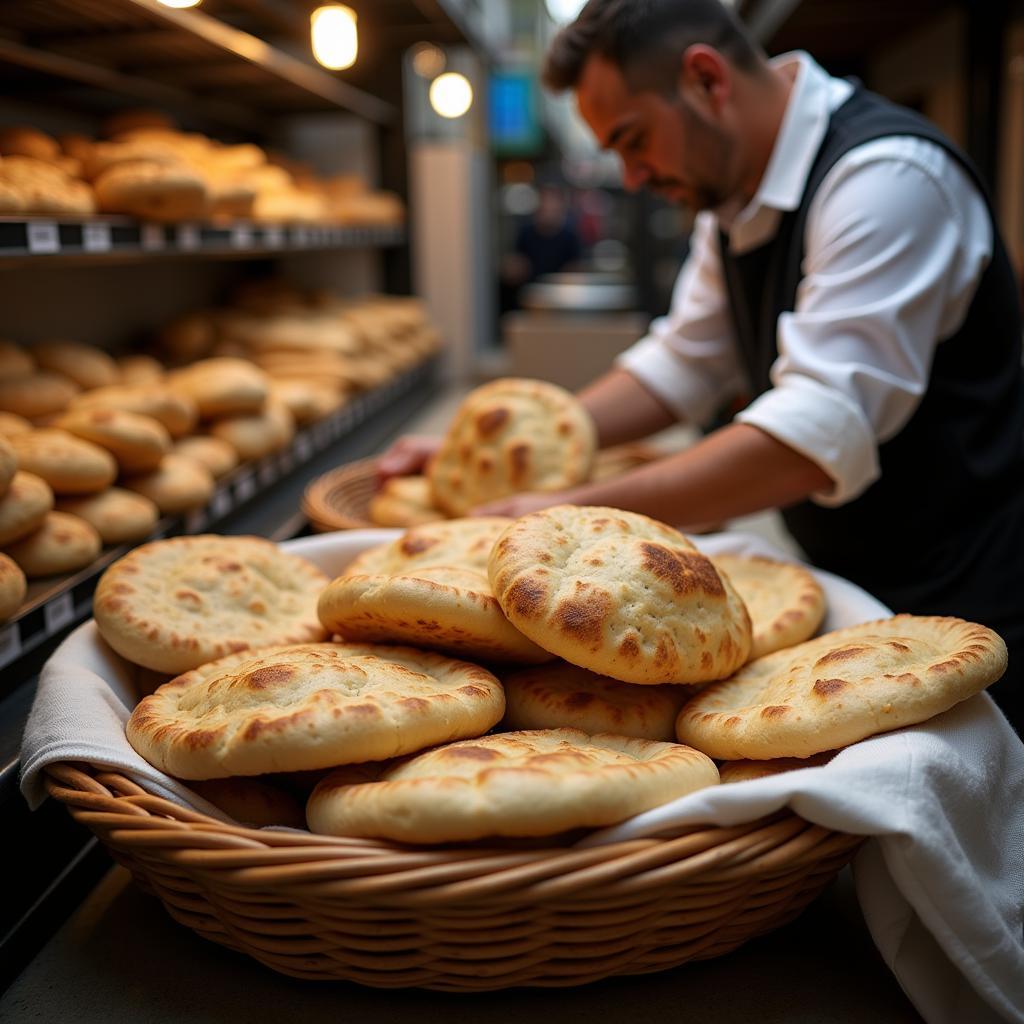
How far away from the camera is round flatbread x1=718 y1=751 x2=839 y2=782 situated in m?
0.99

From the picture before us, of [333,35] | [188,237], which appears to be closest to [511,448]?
[188,237]

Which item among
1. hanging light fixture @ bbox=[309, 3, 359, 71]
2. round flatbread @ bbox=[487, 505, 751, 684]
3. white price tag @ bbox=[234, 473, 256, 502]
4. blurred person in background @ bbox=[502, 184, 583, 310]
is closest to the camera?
round flatbread @ bbox=[487, 505, 751, 684]

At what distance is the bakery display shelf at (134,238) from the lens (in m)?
1.55

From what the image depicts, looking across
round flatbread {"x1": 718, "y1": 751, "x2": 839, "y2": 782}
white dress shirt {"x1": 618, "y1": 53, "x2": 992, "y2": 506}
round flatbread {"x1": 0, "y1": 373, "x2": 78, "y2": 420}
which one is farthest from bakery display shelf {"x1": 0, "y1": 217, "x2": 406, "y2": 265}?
round flatbread {"x1": 718, "y1": 751, "x2": 839, "y2": 782}

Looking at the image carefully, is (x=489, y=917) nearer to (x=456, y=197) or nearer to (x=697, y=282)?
(x=697, y=282)

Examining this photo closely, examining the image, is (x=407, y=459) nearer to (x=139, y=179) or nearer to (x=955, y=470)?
(x=139, y=179)

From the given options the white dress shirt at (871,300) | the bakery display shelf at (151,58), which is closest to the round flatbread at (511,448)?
the white dress shirt at (871,300)

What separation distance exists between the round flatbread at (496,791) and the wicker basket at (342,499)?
94 centimetres

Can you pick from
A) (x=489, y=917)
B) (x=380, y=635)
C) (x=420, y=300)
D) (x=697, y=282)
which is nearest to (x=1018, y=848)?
(x=489, y=917)

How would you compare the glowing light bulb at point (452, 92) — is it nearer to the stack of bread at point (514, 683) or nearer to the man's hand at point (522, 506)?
the man's hand at point (522, 506)

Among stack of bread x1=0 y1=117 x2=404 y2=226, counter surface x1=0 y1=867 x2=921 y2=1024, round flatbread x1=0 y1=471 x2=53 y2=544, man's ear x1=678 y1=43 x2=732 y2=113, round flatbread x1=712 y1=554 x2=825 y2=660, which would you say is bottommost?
counter surface x1=0 y1=867 x2=921 y2=1024

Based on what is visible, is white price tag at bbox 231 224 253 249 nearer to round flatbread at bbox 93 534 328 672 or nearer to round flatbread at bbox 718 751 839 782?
round flatbread at bbox 93 534 328 672

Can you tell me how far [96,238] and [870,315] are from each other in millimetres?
1320

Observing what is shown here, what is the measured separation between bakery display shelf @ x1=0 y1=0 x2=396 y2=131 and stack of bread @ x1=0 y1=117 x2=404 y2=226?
18cm
